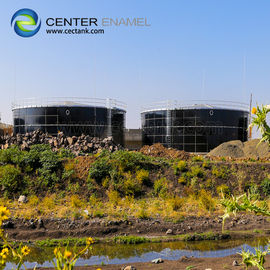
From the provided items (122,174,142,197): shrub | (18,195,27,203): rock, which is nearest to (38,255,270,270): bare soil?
(122,174,142,197): shrub

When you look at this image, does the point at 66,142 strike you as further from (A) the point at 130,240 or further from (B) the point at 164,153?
(A) the point at 130,240

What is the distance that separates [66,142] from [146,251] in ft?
48.5

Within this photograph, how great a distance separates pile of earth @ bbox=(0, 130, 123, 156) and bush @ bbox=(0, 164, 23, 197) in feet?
12.0

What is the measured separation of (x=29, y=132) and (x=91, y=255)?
1989 cm

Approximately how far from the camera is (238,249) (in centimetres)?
960

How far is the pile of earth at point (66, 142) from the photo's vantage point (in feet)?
70.4

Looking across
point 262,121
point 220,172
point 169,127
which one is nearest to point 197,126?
point 169,127

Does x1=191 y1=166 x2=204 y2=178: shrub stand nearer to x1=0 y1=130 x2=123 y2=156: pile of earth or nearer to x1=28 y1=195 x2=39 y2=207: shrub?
x1=0 y1=130 x2=123 y2=156: pile of earth

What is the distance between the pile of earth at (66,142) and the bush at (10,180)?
144 inches

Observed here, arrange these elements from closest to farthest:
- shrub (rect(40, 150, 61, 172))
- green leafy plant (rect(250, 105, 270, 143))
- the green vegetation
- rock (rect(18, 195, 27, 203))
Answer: green leafy plant (rect(250, 105, 270, 143)) → the green vegetation → rock (rect(18, 195, 27, 203)) → shrub (rect(40, 150, 61, 172))

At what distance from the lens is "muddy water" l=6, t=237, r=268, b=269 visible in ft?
29.0

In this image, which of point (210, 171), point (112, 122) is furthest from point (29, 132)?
point (210, 171)

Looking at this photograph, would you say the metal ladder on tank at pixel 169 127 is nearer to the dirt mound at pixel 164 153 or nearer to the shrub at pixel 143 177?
the dirt mound at pixel 164 153

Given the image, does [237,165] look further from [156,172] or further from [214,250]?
[214,250]
